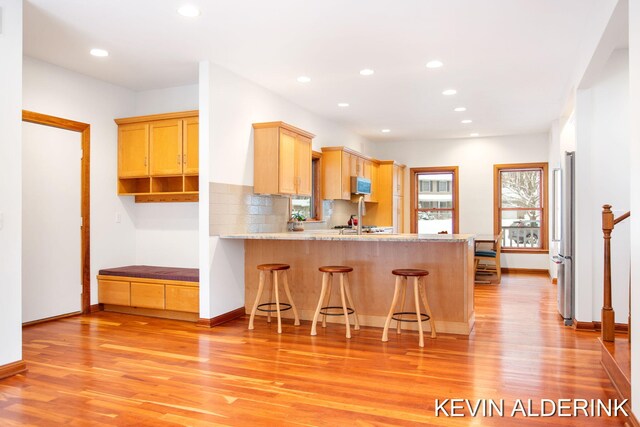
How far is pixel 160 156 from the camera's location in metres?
5.69

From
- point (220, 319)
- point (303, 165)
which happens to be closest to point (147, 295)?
point (220, 319)

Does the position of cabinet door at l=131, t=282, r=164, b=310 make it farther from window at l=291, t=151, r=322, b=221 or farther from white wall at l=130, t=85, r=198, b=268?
window at l=291, t=151, r=322, b=221

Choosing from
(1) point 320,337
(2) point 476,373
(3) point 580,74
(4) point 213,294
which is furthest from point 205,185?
(3) point 580,74

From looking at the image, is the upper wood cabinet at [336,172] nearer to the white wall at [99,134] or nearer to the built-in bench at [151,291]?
the built-in bench at [151,291]

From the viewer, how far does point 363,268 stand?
16.4 feet

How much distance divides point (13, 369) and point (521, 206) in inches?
361

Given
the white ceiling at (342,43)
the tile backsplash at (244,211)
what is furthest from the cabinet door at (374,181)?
the white ceiling at (342,43)

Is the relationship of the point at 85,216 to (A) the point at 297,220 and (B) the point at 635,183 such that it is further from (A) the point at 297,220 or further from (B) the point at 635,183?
(B) the point at 635,183

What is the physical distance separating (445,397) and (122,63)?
4.56 meters

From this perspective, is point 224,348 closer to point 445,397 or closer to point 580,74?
point 445,397

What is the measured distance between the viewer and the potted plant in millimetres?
6723

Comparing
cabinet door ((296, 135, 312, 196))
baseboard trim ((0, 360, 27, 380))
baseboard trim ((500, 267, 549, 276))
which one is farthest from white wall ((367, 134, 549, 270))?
baseboard trim ((0, 360, 27, 380))

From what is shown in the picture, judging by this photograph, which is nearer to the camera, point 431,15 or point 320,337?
point 431,15

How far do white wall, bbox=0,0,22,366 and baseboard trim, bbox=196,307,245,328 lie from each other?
1.80m
